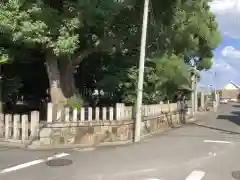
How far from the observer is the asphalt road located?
25.4 feet

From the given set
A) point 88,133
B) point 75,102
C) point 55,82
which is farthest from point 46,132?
point 55,82

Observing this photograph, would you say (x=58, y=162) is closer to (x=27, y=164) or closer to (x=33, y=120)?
(x=27, y=164)

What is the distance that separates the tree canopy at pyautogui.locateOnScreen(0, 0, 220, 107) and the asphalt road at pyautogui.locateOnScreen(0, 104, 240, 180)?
373 cm

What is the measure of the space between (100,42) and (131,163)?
6.44 meters

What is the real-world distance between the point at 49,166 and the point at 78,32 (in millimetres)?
6028

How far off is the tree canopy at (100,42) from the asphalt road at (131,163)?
3.73 meters

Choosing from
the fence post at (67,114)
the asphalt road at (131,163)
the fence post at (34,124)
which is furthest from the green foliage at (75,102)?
the asphalt road at (131,163)

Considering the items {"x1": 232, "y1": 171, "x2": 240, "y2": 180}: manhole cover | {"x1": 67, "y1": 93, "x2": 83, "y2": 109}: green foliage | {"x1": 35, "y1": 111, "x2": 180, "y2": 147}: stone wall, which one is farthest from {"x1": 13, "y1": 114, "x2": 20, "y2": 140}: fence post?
{"x1": 232, "y1": 171, "x2": 240, "y2": 180}: manhole cover

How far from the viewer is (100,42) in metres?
14.1

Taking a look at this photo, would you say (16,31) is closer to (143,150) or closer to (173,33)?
(143,150)

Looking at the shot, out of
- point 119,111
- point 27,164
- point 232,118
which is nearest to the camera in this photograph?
point 27,164

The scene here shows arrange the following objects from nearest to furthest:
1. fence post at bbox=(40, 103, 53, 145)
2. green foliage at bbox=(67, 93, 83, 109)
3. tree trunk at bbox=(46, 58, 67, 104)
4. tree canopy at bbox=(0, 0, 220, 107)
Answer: fence post at bbox=(40, 103, 53, 145) < tree canopy at bbox=(0, 0, 220, 107) < green foliage at bbox=(67, 93, 83, 109) < tree trunk at bbox=(46, 58, 67, 104)

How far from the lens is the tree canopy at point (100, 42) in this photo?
37.9 feet

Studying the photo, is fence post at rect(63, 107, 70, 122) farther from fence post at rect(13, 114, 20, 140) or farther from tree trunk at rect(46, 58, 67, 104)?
tree trunk at rect(46, 58, 67, 104)
